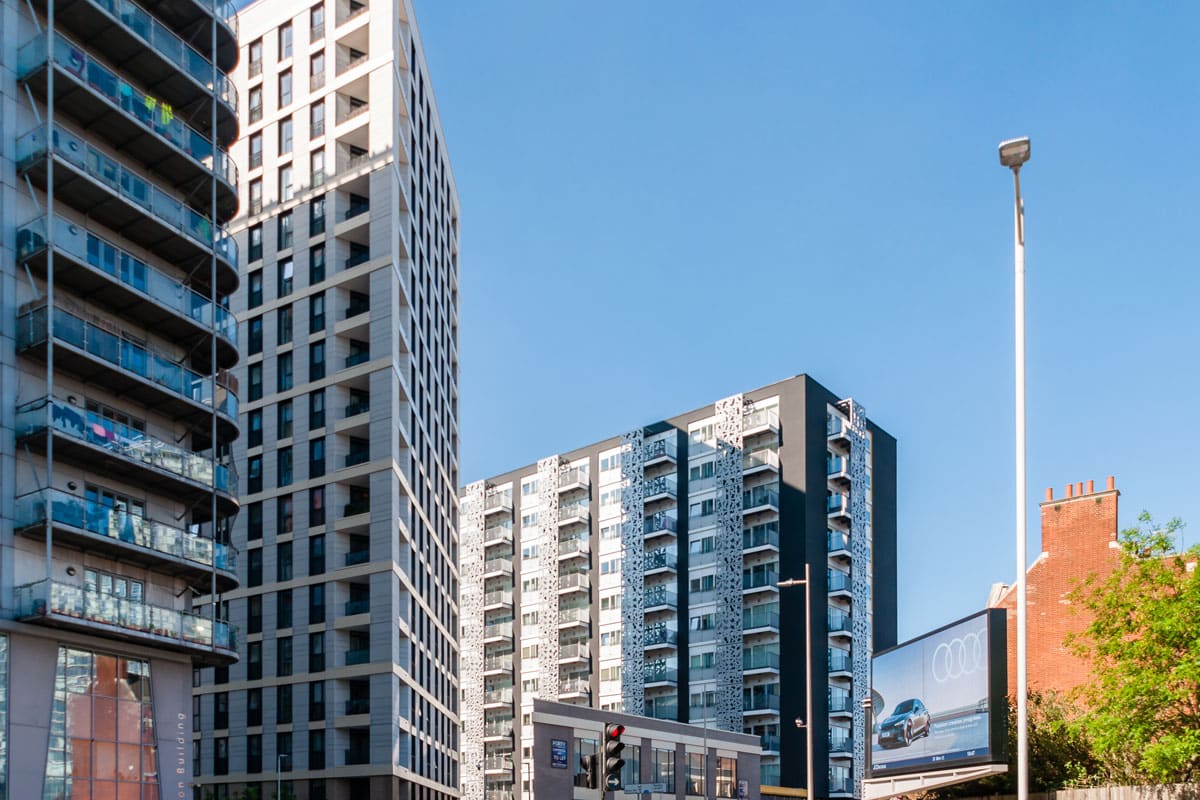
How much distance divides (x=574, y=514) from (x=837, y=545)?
2652cm

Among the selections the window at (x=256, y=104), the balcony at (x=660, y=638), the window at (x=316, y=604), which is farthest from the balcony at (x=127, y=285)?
the balcony at (x=660, y=638)

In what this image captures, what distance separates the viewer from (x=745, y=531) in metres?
106

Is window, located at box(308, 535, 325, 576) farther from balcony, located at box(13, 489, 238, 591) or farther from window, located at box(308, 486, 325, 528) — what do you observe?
balcony, located at box(13, 489, 238, 591)

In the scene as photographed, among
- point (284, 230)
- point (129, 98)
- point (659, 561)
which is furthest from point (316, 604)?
point (659, 561)

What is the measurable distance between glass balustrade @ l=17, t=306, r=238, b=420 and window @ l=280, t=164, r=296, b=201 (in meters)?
29.4

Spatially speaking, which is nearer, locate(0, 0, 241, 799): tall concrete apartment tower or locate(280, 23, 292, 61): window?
locate(0, 0, 241, 799): tall concrete apartment tower

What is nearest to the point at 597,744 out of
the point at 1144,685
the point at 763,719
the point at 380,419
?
the point at 380,419

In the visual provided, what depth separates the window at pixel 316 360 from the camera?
76.3m

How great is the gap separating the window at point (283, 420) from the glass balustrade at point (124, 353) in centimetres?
2379

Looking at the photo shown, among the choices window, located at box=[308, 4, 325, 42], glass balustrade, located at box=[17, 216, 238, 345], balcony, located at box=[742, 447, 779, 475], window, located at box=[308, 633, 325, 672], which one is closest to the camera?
glass balustrade, located at box=[17, 216, 238, 345]

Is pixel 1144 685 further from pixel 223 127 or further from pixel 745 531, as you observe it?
pixel 745 531

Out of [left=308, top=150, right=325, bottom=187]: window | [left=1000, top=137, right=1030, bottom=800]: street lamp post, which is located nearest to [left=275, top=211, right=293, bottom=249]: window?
[left=308, top=150, right=325, bottom=187]: window

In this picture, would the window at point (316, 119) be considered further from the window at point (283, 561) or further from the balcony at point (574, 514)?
the balcony at point (574, 514)

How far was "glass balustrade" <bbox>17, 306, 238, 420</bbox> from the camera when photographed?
42219 mm
